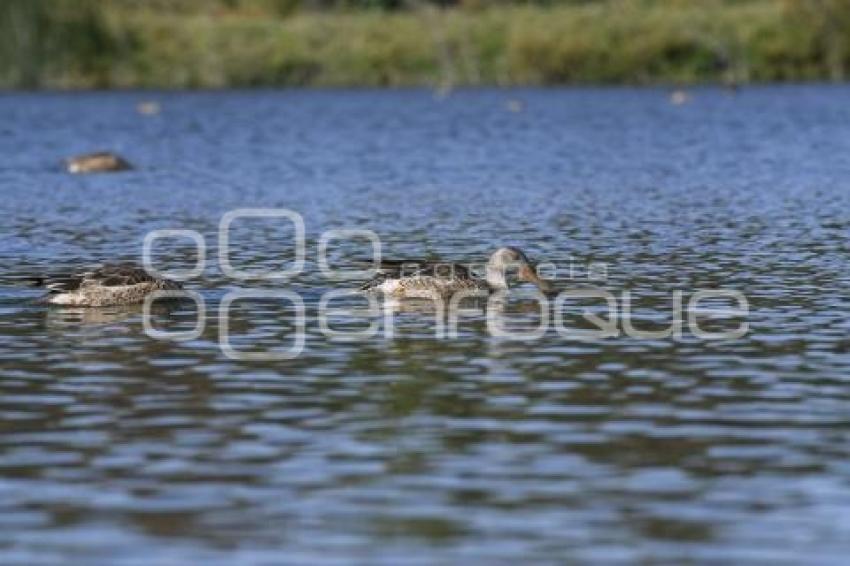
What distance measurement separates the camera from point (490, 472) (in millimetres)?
13828

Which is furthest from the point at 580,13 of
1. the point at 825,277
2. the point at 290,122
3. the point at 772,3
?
the point at 825,277

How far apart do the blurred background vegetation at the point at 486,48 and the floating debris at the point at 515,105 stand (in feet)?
50.2

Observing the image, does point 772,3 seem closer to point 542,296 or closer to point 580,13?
point 580,13

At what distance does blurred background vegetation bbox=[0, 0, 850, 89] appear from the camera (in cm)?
9819

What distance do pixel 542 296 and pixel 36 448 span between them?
9.24 metres

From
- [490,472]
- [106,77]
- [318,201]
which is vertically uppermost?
[106,77]

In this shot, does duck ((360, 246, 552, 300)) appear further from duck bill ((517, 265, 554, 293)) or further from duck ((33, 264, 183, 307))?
duck ((33, 264, 183, 307))

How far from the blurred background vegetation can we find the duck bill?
74437mm

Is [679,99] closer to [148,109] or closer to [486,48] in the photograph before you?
[148,109]

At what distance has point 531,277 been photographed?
23.1 meters

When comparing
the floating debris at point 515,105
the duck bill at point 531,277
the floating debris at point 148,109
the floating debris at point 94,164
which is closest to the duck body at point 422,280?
the duck bill at point 531,277

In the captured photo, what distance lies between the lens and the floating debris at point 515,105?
76.5 meters

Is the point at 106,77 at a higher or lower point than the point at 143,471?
higher

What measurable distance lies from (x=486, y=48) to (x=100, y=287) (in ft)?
265
